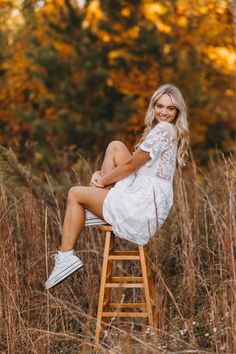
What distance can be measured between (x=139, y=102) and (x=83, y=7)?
7.20 ft

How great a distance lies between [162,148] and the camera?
12.3ft

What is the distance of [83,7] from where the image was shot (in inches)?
545

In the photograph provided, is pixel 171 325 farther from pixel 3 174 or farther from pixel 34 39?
pixel 34 39

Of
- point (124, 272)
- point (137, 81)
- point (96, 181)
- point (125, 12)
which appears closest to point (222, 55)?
point (137, 81)

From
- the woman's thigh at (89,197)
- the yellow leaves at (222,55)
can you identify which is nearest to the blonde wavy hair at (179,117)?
the woman's thigh at (89,197)

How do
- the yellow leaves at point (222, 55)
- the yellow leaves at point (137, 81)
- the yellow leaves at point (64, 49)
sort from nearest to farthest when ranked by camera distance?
the yellow leaves at point (222, 55), the yellow leaves at point (137, 81), the yellow leaves at point (64, 49)

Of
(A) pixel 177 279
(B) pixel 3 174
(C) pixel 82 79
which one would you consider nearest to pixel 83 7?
(C) pixel 82 79

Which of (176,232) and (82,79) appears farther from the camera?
(82,79)

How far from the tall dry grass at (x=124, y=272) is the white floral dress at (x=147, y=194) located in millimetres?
229

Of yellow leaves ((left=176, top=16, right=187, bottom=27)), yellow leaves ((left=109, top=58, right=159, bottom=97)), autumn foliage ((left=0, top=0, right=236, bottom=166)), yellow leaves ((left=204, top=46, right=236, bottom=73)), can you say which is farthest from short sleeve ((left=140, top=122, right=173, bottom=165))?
yellow leaves ((left=176, top=16, right=187, bottom=27))

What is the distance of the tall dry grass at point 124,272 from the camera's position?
129 inches

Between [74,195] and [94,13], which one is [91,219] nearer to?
[74,195]

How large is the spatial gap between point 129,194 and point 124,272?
0.71m

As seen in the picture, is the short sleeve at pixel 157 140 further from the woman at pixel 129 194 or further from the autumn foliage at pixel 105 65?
the autumn foliage at pixel 105 65
